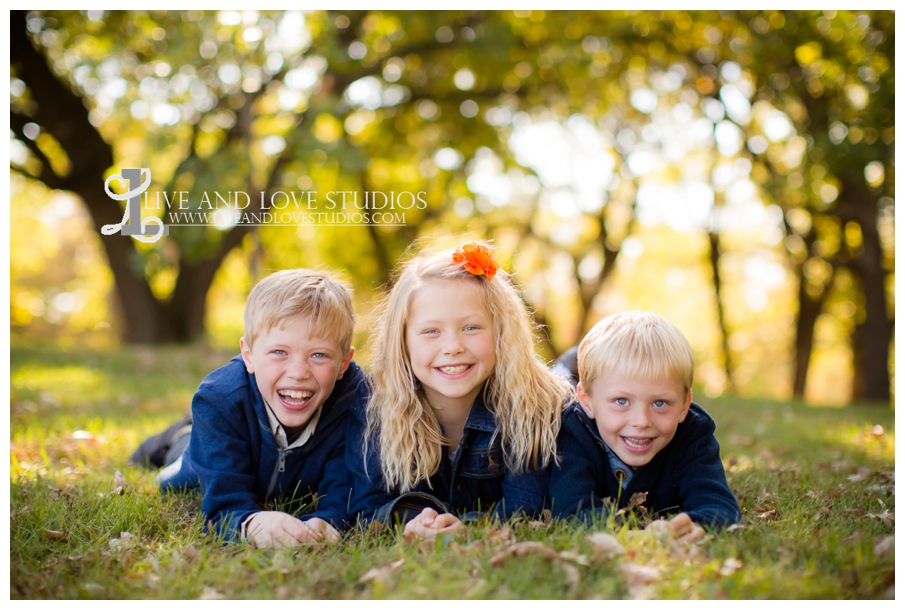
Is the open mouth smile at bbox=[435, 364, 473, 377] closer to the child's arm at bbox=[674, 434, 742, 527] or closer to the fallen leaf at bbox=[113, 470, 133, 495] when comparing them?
the child's arm at bbox=[674, 434, 742, 527]

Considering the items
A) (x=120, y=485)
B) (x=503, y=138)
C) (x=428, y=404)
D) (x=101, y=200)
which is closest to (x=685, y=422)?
(x=428, y=404)

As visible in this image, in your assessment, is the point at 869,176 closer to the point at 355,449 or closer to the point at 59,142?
the point at 355,449

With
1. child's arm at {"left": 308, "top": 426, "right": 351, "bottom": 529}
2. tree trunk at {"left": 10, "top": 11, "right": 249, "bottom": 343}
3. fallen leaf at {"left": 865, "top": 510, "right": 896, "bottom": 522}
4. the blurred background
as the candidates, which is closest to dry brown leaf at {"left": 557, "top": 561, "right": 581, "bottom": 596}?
child's arm at {"left": 308, "top": 426, "right": 351, "bottom": 529}

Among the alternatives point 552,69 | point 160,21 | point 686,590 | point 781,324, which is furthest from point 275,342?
point 781,324

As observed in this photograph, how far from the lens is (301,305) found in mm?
3082

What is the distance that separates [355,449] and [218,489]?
0.60 m

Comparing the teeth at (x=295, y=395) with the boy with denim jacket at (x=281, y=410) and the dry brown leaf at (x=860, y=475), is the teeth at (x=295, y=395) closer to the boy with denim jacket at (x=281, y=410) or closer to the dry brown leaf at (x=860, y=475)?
the boy with denim jacket at (x=281, y=410)

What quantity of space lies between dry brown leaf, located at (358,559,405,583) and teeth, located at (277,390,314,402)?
93cm

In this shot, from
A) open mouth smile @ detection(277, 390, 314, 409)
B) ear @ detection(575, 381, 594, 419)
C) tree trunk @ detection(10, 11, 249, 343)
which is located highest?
tree trunk @ detection(10, 11, 249, 343)

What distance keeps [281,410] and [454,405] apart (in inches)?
30.1

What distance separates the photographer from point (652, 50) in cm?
1359

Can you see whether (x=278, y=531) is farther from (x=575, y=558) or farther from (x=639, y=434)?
(x=639, y=434)

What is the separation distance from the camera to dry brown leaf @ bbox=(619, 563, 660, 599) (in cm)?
215
